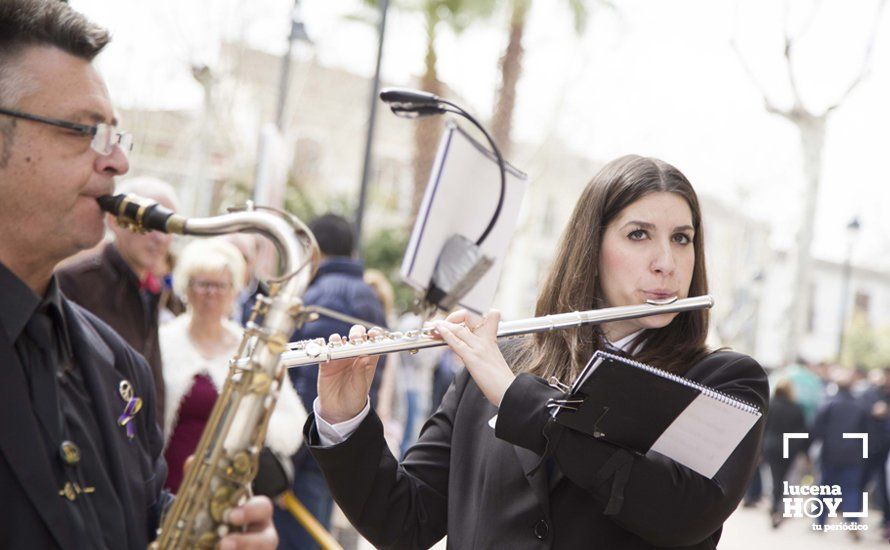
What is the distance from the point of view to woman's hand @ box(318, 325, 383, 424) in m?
2.29

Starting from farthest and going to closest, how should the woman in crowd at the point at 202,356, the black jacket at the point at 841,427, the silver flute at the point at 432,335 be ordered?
the black jacket at the point at 841,427 → the woman in crowd at the point at 202,356 → the silver flute at the point at 432,335

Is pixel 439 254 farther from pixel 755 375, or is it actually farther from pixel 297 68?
pixel 297 68

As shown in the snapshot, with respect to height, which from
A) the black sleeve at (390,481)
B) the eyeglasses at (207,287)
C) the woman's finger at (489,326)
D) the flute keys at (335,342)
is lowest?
the black sleeve at (390,481)

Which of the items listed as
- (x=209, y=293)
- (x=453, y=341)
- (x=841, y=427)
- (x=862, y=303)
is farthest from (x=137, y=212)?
(x=862, y=303)

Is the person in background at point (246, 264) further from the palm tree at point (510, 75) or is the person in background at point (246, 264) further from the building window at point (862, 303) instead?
the building window at point (862, 303)

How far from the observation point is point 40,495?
1.65 m

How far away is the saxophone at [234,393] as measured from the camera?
1771mm

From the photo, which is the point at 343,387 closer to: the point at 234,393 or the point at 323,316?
the point at 234,393

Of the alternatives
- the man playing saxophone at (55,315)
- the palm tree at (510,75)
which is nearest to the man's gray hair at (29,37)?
the man playing saxophone at (55,315)

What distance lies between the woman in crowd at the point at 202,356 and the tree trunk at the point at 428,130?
11211 mm

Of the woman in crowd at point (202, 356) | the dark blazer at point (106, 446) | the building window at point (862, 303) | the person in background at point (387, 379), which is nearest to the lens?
the dark blazer at point (106, 446)

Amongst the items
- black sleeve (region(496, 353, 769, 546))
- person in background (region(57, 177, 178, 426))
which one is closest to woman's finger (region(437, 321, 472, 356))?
black sleeve (region(496, 353, 769, 546))

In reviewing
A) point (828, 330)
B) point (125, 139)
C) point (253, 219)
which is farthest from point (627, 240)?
point (828, 330)

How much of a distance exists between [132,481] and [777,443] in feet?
37.5
